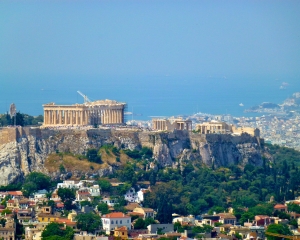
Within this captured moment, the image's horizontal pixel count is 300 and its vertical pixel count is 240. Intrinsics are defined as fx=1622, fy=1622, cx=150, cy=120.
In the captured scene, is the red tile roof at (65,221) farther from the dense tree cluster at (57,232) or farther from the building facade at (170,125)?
the building facade at (170,125)

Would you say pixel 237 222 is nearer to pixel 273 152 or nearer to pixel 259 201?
pixel 259 201

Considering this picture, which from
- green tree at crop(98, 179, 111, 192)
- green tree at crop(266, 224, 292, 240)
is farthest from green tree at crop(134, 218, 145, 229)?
green tree at crop(98, 179, 111, 192)

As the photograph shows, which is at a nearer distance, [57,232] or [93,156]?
[57,232]

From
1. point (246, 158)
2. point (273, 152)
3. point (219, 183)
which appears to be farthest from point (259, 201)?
point (273, 152)

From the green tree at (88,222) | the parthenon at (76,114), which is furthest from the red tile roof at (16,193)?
the parthenon at (76,114)

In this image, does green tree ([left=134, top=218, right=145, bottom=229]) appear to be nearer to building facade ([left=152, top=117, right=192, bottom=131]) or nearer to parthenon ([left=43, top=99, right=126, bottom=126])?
parthenon ([left=43, top=99, right=126, bottom=126])

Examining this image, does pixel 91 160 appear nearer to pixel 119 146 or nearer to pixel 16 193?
pixel 119 146

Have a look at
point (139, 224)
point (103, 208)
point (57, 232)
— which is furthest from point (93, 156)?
point (57, 232)
